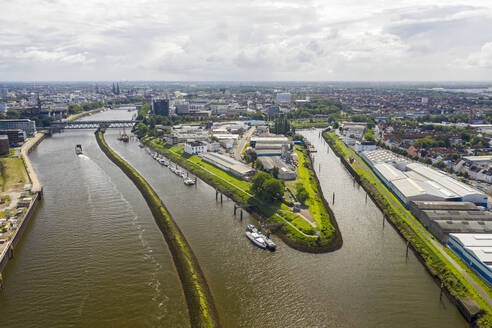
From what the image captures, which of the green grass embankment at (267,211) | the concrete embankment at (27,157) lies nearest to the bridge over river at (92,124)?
the concrete embankment at (27,157)

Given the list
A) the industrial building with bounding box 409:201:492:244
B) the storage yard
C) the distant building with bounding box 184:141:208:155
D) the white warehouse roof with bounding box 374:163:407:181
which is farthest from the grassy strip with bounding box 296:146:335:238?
the distant building with bounding box 184:141:208:155

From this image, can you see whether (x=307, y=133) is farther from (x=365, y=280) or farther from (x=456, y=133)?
(x=365, y=280)

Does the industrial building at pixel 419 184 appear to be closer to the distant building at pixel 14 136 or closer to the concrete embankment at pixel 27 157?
the concrete embankment at pixel 27 157

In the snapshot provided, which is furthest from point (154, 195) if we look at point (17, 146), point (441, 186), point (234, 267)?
point (17, 146)

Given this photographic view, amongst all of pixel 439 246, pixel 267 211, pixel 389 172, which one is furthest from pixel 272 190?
pixel 389 172

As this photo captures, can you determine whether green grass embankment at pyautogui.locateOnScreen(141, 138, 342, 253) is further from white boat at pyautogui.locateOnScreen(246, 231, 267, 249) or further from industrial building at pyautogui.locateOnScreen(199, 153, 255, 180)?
white boat at pyautogui.locateOnScreen(246, 231, 267, 249)
